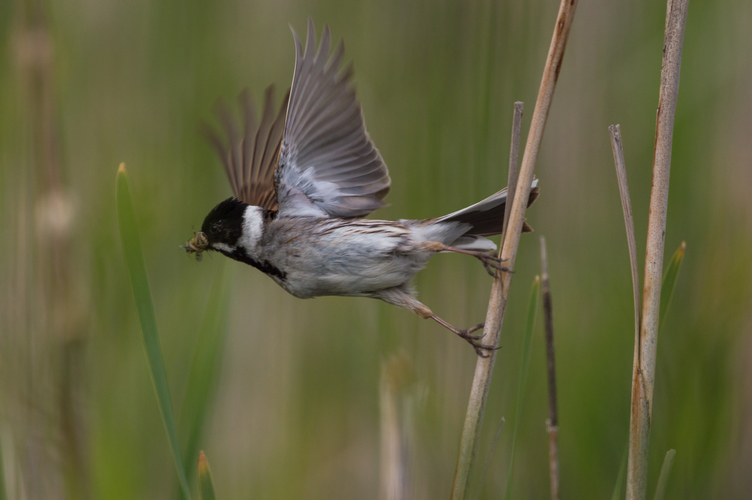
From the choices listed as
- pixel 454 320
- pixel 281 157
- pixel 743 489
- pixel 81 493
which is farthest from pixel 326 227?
pixel 743 489

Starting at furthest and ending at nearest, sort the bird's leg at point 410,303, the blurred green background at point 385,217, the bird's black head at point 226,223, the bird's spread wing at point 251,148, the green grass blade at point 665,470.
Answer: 1. the bird's spread wing at point 251,148
2. the bird's black head at point 226,223
3. the bird's leg at point 410,303
4. the blurred green background at point 385,217
5. the green grass blade at point 665,470

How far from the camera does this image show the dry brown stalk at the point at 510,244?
1.26 m

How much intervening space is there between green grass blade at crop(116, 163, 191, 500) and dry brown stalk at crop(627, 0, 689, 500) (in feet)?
3.00

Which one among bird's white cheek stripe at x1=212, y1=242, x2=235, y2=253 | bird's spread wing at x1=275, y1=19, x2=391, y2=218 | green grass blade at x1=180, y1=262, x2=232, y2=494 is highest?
bird's spread wing at x1=275, y1=19, x2=391, y2=218

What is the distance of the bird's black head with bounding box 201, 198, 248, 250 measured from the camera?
2.12 metres

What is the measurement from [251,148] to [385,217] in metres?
0.64

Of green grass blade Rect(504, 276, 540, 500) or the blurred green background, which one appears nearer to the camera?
green grass blade Rect(504, 276, 540, 500)

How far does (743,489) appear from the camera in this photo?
7.05ft

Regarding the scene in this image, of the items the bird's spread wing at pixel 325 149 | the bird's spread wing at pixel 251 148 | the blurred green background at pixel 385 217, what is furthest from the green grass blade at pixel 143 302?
the bird's spread wing at pixel 251 148

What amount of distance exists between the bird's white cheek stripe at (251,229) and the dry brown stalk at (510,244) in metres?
0.99

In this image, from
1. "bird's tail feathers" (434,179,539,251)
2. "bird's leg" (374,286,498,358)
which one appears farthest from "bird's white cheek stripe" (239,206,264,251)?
"bird's tail feathers" (434,179,539,251)

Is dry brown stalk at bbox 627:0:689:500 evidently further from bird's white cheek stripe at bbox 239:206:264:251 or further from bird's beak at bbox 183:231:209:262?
bird's beak at bbox 183:231:209:262

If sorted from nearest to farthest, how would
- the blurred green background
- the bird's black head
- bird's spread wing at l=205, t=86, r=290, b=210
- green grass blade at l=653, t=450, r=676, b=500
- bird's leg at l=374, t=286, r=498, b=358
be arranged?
green grass blade at l=653, t=450, r=676, b=500 → the blurred green background → bird's leg at l=374, t=286, r=498, b=358 → the bird's black head → bird's spread wing at l=205, t=86, r=290, b=210

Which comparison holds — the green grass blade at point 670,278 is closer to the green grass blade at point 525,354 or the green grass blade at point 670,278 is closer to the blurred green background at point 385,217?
the green grass blade at point 525,354
